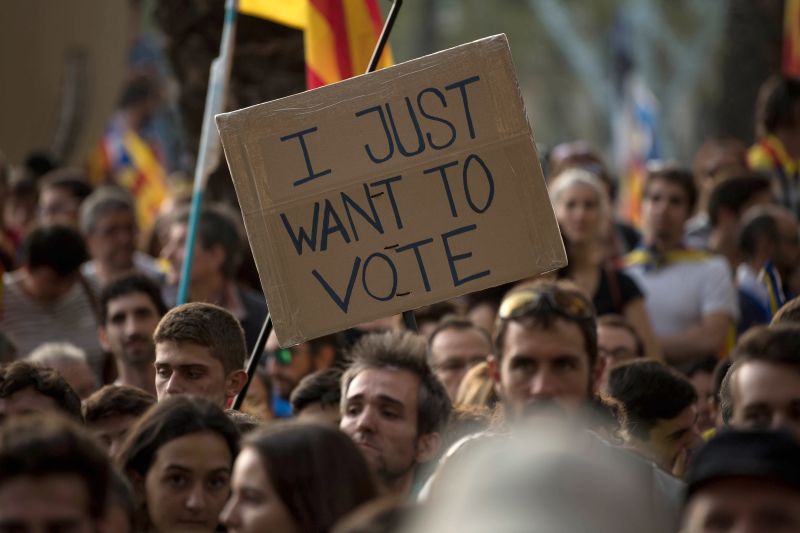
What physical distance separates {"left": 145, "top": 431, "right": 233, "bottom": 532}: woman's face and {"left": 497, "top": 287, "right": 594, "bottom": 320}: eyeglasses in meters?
1.04

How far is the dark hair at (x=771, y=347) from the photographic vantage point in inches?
205

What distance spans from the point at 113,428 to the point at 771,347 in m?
2.36

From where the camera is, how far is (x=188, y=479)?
5.46 metres

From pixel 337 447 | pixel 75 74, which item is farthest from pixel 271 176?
pixel 75 74

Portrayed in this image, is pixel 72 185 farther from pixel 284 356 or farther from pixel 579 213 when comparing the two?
pixel 284 356

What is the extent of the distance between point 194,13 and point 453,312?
9.78 ft

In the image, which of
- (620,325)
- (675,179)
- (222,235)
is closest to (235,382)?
(620,325)

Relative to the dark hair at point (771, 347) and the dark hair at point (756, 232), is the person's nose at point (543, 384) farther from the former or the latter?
the dark hair at point (756, 232)

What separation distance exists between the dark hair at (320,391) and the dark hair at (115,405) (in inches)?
27.2

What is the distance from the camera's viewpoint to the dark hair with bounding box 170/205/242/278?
9.28m

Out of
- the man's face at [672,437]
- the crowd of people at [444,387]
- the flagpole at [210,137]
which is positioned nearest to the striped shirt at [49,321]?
the crowd of people at [444,387]

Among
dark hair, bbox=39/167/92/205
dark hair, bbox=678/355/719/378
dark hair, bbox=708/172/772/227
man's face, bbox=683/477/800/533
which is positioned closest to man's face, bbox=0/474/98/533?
man's face, bbox=683/477/800/533

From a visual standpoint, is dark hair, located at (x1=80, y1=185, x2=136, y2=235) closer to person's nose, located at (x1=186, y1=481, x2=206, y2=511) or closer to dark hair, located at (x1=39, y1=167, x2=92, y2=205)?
dark hair, located at (x1=39, y1=167, x2=92, y2=205)

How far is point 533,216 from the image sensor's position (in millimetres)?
6301
